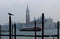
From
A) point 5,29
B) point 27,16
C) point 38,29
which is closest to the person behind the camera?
point 38,29

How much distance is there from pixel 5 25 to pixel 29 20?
3.73 feet

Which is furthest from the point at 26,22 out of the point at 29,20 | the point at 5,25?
the point at 5,25

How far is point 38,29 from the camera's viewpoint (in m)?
6.83

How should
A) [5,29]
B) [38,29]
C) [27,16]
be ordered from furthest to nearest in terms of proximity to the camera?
[5,29] → [27,16] → [38,29]

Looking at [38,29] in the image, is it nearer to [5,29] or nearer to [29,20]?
[29,20]

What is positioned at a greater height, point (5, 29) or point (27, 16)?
point (27, 16)

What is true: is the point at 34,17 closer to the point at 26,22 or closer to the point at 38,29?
the point at 26,22

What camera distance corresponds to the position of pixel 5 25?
8.09m

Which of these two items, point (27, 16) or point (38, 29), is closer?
point (38, 29)

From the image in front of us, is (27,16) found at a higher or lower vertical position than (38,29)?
higher

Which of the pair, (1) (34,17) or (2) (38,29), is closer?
(2) (38,29)

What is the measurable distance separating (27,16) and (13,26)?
121 cm

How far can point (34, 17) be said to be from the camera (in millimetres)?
8250

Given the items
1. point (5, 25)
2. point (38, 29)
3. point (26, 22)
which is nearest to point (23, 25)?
point (26, 22)
